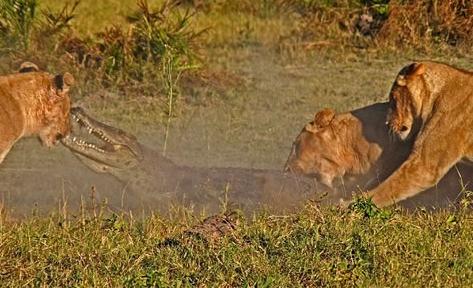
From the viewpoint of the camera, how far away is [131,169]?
8.21 metres

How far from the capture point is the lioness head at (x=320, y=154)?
27.0 ft

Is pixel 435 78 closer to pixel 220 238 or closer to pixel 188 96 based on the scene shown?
pixel 220 238

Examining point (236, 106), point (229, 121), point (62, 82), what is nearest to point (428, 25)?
point (236, 106)

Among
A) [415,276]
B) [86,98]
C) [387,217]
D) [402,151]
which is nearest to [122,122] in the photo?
[86,98]

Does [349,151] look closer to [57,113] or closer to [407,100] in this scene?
[407,100]

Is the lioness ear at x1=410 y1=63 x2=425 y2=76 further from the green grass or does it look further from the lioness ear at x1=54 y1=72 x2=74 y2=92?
the lioness ear at x1=54 y1=72 x2=74 y2=92

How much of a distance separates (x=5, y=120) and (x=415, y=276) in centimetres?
315

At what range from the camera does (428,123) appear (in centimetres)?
746

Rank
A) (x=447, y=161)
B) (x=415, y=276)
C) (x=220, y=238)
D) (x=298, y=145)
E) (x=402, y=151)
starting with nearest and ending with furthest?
(x=415, y=276) < (x=220, y=238) < (x=447, y=161) < (x=402, y=151) < (x=298, y=145)

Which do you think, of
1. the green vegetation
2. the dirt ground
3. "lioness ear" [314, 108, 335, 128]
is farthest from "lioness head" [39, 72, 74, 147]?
"lioness ear" [314, 108, 335, 128]

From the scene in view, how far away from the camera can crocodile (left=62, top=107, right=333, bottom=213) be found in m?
7.81

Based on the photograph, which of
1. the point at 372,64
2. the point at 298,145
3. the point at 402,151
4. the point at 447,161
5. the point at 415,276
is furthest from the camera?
the point at 372,64

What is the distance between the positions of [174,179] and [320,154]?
3.12 feet

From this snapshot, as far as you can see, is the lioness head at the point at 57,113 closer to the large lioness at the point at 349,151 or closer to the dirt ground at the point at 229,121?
the dirt ground at the point at 229,121
